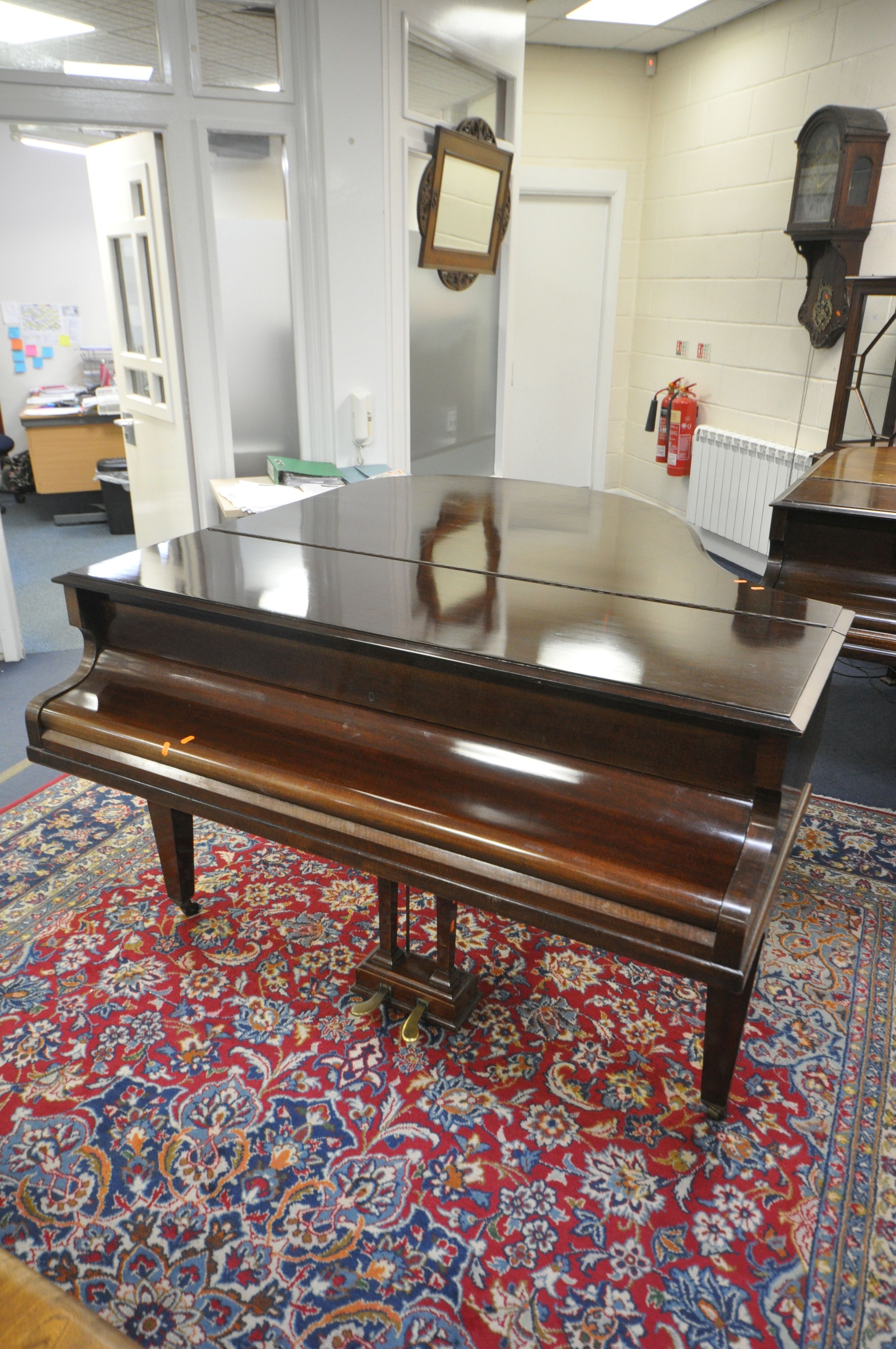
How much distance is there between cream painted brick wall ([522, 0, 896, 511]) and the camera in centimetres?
397

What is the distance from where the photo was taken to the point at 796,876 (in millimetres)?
2438

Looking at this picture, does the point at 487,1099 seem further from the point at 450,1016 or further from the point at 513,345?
the point at 513,345

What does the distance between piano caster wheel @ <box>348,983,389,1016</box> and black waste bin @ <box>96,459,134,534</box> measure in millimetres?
4544

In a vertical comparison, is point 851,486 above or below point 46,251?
below

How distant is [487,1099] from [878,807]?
1.69 m

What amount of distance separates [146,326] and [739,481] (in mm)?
3113

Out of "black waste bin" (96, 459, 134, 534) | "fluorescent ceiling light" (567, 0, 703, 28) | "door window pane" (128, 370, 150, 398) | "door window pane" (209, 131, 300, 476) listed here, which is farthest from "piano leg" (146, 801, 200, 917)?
"fluorescent ceiling light" (567, 0, 703, 28)

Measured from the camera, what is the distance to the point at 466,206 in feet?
13.2

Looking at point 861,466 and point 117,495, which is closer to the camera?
point 861,466

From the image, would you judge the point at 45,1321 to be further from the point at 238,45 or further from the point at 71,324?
the point at 71,324

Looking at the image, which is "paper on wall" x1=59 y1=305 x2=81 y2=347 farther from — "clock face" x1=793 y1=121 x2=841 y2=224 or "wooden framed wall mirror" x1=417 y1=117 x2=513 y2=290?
"clock face" x1=793 y1=121 x2=841 y2=224

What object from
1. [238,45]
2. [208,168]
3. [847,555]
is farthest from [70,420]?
[847,555]

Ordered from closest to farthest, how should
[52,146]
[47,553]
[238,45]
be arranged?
[238,45] < [47,553] < [52,146]

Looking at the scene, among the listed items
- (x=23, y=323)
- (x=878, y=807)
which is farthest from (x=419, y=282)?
(x=23, y=323)
